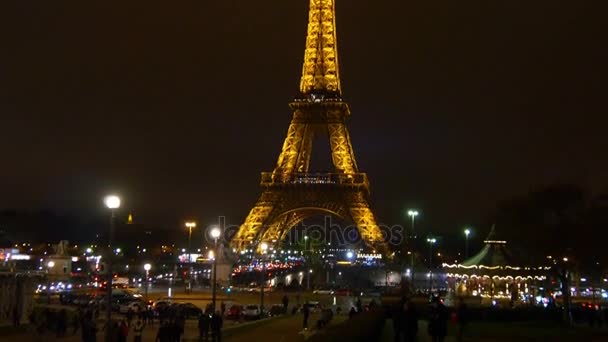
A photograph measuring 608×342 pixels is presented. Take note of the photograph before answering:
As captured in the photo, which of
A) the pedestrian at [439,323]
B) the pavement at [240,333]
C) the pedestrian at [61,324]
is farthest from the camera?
the pedestrian at [61,324]

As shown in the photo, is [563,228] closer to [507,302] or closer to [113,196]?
[507,302]

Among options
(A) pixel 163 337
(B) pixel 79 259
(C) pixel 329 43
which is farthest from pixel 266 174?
(A) pixel 163 337

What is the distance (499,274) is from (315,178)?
33063 mm

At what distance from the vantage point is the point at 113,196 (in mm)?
22500

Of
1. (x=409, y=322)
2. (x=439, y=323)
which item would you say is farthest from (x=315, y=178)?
(x=409, y=322)

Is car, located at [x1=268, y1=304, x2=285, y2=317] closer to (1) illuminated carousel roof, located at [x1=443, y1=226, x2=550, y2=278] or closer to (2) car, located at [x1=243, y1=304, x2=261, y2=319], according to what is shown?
(2) car, located at [x1=243, y1=304, x2=261, y2=319]

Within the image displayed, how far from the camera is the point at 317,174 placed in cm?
8150

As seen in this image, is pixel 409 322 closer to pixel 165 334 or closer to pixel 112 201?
pixel 165 334

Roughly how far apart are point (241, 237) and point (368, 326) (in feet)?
196

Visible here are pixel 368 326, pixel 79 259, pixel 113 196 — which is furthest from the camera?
pixel 79 259

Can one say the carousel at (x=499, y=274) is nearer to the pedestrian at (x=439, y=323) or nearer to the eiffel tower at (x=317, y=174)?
the eiffel tower at (x=317, y=174)

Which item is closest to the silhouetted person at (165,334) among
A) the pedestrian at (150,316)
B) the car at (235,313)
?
the pedestrian at (150,316)

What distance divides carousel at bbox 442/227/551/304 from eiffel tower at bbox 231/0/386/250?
23.2 m

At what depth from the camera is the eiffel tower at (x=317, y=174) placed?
79.2 metres
